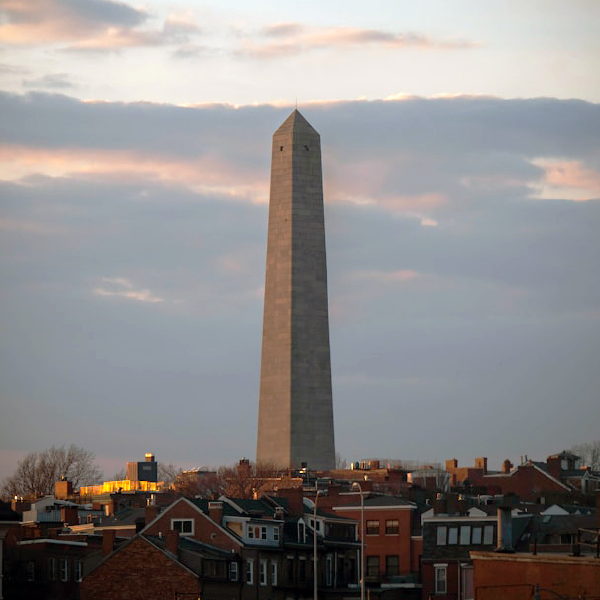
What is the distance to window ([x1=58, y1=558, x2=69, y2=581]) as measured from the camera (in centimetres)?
10138

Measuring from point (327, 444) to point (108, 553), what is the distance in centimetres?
7463

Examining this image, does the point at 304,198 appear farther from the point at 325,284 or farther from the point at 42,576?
→ the point at 42,576

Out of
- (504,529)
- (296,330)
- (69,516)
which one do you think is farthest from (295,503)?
(296,330)

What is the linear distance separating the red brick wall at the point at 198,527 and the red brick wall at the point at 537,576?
32751 mm

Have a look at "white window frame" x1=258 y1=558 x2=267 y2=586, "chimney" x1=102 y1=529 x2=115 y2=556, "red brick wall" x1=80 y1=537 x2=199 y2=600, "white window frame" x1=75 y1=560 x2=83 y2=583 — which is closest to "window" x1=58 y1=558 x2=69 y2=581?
"white window frame" x1=75 y1=560 x2=83 y2=583

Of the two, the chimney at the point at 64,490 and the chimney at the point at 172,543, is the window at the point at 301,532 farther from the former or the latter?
the chimney at the point at 64,490

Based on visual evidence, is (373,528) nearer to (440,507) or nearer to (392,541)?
(392,541)

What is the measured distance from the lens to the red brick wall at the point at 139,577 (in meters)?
93.0

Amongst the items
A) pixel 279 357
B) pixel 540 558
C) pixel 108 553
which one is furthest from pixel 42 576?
pixel 279 357

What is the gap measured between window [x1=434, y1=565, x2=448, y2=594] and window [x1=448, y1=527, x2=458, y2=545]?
3.86 feet

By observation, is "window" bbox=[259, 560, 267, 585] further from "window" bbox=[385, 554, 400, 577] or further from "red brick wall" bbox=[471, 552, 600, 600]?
"red brick wall" bbox=[471, 552, 600, 600]

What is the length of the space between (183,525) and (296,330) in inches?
2722

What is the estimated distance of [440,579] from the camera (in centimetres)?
10562

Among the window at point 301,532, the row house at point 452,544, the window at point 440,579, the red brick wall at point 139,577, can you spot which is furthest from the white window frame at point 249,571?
the window at point 440,579
